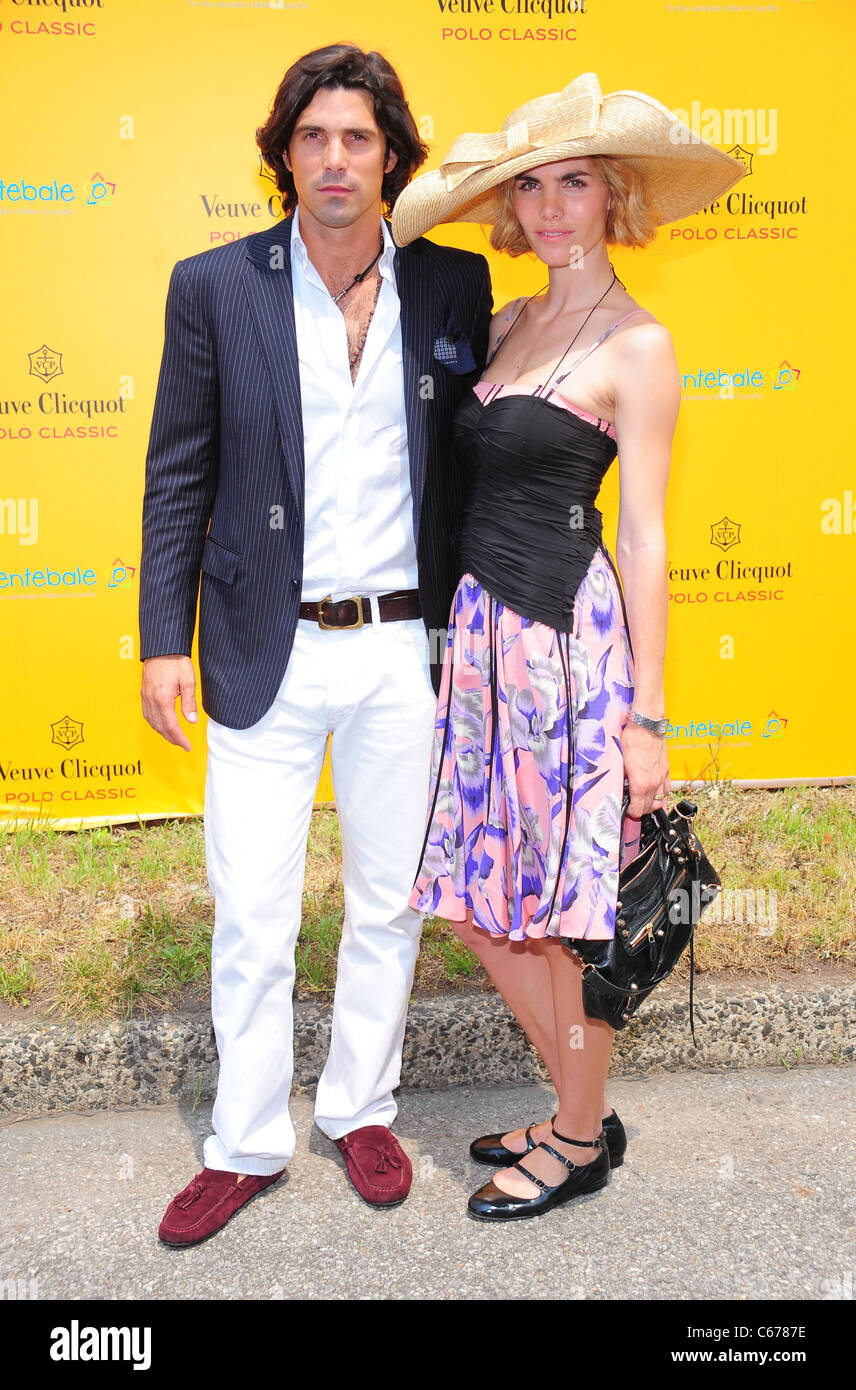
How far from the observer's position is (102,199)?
179 inches

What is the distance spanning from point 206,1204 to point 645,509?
174cm

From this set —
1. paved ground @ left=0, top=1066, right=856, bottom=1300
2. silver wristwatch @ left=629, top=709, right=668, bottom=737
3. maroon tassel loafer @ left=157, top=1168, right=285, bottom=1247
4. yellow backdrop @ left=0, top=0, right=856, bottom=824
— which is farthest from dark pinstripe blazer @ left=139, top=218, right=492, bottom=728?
yellow backdrop @ left=0, top=0, right=856, bottom=824

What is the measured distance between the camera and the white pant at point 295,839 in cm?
246

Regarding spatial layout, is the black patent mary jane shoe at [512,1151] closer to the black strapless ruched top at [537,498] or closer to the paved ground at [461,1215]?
the paved ground at [461,1215]

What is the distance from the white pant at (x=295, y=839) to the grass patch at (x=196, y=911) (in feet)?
2.05

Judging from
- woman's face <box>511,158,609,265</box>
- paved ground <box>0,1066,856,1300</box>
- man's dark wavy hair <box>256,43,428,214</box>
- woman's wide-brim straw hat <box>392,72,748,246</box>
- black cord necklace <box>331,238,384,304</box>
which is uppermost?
man's dark wavy hair <box>256,43,428,214</box>

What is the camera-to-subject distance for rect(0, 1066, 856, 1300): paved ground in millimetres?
2285

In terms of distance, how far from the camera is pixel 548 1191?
2527mm

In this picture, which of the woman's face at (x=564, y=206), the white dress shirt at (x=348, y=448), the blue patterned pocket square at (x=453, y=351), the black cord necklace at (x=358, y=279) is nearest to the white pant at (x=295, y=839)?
the white dress shirt at (x=348, y=448)

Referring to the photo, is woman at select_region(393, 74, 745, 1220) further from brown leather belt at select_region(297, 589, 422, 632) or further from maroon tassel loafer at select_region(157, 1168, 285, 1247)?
maroon tassel loafer at select_region(157, 1168, 285, 1247)

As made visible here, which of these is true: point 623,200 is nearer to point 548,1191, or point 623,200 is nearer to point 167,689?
point 167,689

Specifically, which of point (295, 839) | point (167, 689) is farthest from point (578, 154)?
point (295, 839)

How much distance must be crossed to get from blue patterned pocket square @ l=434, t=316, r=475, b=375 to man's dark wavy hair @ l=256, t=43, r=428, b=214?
0.45 metres
